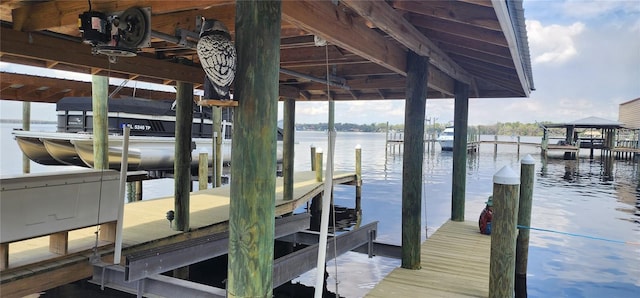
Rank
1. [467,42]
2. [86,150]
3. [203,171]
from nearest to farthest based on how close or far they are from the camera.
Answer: [467,42] < [203,171] < [86,150]

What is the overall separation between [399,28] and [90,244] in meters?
4.24

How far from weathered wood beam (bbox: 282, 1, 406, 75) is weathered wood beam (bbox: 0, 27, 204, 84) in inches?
113

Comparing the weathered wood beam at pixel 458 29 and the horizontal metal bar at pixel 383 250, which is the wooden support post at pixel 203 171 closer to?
the horizontal metal bar at pixel 383 250

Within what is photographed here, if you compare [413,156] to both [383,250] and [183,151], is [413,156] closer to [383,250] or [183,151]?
[383,250]

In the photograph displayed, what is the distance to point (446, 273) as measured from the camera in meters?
5.18

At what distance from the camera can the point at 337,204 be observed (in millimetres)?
15930

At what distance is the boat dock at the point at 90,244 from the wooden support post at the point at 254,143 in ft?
9.54

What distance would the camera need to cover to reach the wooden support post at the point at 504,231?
4.05 metres

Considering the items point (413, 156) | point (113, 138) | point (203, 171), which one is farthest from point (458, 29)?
point (113, 138)

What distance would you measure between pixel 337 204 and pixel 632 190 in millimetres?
13634

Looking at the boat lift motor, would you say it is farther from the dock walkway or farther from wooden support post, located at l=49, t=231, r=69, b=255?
the dock walkway

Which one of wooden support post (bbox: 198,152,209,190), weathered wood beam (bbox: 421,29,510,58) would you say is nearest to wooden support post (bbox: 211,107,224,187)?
wooden support post (bbox: 198,152,209,190)

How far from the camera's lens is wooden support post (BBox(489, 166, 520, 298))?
4055mm

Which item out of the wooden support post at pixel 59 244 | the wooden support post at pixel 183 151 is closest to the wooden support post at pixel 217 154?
the wooden support post at pixel 183 151
